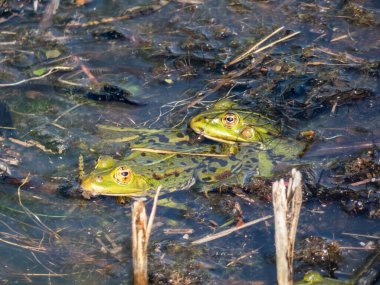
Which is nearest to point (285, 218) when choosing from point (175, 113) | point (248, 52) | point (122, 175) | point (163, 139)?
point (122, 175)

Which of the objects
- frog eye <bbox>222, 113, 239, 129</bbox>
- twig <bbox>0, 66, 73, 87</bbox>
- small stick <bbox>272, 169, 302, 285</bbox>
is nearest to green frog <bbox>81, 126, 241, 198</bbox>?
frog eye <bbox>222, 113, 239, 129</bbox>

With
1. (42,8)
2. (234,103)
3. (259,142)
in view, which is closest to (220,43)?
(234,103)

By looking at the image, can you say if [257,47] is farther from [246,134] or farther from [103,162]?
[103,162]

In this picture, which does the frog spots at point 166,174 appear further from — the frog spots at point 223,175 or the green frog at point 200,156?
the frog spots at point 223,175

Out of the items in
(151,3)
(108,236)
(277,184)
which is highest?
(277,184)

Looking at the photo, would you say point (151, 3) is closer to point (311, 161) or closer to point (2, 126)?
point (2, 126)

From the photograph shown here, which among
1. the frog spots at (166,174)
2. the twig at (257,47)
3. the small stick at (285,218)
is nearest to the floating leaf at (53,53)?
the twig at (257,47)

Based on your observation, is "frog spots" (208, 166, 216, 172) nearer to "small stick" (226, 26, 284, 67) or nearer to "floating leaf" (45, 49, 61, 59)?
"small stick" (226, 26, 284, 67)
